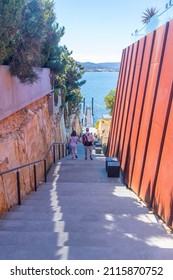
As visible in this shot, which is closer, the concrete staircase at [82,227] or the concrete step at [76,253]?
the concrete step at [76,253]

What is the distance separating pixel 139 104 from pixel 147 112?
5.09 feet

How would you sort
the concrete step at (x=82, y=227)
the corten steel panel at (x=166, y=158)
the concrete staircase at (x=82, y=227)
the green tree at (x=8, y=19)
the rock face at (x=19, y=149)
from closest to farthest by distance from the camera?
1. the concrete staircase at (x=82, y=227)
2. the concrete step at (x=82, y=227)
3. the corten steel panel at (x=166, y=158)
4. the green tree at (x=8, y=19)
5. the rock face at (x=19, y=149)

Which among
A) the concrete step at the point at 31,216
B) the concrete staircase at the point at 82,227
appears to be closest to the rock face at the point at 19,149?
the concrete step at the point at 31,216

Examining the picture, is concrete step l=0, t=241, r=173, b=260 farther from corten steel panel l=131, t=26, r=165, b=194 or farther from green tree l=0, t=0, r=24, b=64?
green tree l=0, t=0, r=24, b=64

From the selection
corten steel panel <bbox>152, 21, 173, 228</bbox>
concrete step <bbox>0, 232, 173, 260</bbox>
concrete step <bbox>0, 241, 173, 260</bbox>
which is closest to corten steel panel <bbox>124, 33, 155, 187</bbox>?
corten steel panel <bbox>152, 21, 173, 228</bbox>

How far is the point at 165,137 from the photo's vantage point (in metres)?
6.79

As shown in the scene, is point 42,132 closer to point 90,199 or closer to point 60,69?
point 90,199

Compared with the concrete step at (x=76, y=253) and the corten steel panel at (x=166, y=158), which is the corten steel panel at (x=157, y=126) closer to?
the corten steel panel at (x=166, y=158)

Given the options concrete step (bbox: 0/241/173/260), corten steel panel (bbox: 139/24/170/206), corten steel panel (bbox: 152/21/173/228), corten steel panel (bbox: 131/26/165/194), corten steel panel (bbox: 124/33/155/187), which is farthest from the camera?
corten steel panel (bbox: 124/33/155/187)

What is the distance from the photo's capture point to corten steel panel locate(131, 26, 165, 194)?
334 inches

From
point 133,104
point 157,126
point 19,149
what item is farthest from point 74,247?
point 133,104

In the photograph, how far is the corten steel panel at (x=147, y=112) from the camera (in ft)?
27.9

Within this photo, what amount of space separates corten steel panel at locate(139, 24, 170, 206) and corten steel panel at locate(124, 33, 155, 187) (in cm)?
151

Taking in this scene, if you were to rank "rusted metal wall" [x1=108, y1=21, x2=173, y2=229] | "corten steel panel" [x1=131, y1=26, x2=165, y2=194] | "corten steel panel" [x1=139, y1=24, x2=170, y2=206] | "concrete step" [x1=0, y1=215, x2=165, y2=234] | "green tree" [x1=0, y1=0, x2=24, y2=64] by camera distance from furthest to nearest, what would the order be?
1. "corten steel panel" [x1=131, y1=26, x2=165, y2=194]
2. "corten steel panel" [x1=139, y1=24, x2=170, y2=206]
3. "green tree" [x1=0, y1=0, x2=24, y2=64]
4. "rusted metal wall" [x1=108, y1=21, x2=173, y2=229]
5. "concrete step" [x1=0, y1=215, x2=165, y2=234]
